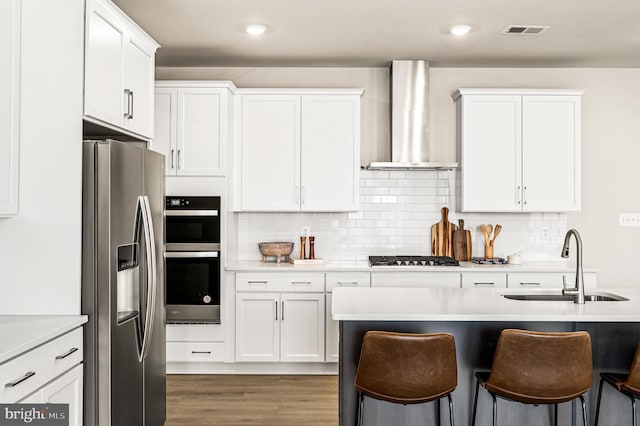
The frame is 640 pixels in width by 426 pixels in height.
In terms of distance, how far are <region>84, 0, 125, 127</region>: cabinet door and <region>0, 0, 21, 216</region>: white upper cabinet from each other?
1.02 ft

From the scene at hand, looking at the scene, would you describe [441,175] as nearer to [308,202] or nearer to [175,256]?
[308,202]

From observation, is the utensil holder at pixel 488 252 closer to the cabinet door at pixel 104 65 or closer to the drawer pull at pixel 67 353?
the cabinet door at pixel 104 65

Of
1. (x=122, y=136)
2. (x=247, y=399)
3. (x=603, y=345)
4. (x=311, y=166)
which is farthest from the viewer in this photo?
(x=311, y=166)

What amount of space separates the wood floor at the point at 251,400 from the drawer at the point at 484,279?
136 cm

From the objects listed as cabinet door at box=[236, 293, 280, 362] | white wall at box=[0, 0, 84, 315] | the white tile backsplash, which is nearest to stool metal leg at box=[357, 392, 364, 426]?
white wall at box=[0, 0, 84, 315]

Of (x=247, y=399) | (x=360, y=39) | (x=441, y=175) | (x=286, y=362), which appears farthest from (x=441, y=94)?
(x=247, y=399)

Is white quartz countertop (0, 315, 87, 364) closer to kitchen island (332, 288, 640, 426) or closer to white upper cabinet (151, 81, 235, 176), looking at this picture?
kitchen island (332, 288, 640, 426)

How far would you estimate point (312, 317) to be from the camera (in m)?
4.71

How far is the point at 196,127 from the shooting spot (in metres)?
4.75

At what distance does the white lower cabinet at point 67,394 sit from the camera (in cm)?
217

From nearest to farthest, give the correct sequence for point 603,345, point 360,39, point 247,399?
point 603,345, point 247,399, point 360,39

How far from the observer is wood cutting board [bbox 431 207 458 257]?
525cm

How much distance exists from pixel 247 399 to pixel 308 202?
173 cm

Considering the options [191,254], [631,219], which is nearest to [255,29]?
[191,254]
